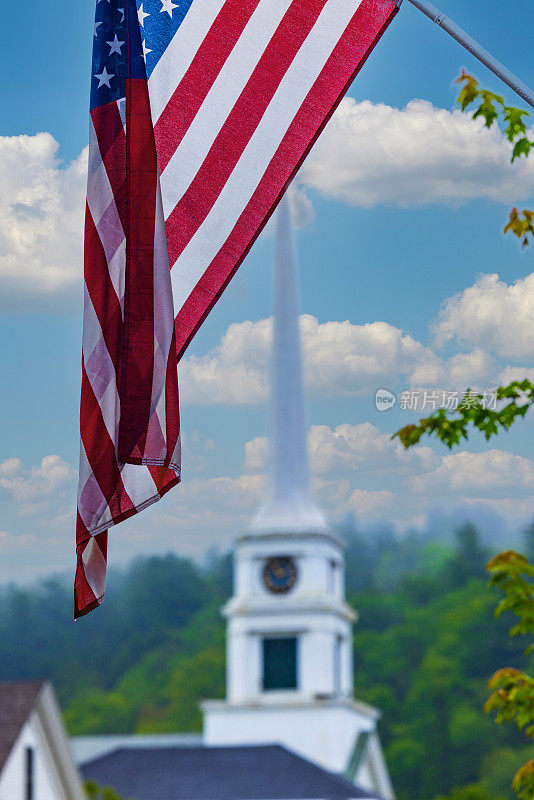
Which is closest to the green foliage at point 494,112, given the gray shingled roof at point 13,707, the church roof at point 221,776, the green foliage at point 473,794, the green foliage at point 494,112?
the green foliage at point 494,112

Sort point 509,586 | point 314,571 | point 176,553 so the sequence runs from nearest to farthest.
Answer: point 509,586 < point 314,571 < point 176,553

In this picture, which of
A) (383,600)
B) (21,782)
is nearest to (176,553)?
(383,600)

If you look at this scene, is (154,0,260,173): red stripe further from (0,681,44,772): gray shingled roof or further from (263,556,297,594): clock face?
(263,556,297,594): clock face

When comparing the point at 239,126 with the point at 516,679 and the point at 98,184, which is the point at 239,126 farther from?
the point at 516,679

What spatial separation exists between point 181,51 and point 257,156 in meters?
0.54

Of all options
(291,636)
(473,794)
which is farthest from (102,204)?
(473,794)

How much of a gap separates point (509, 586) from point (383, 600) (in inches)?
3203

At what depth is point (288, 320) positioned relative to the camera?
62250 millimetres

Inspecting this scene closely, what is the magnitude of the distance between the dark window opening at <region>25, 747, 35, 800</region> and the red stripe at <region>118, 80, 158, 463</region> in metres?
15.5

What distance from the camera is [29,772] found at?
21125 millimetres

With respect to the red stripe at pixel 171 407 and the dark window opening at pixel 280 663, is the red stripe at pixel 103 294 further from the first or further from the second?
the dark window opening at pixel 280 663

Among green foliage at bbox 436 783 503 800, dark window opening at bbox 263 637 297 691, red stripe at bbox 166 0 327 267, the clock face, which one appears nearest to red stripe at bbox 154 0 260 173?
red stripe at bbox 166 0 327 267

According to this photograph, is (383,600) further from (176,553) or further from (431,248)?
(431,248)

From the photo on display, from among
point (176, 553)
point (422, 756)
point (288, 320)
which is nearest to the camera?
point (288, 320)
